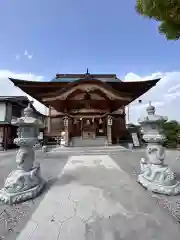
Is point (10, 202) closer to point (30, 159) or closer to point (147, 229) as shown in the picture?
point (30, 159)

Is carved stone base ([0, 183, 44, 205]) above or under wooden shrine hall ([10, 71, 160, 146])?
under

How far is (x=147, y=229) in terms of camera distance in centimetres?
202

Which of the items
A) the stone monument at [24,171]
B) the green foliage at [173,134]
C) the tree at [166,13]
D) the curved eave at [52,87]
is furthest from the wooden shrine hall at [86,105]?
the tree at [166,13]

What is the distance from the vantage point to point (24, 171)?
3199 millimetres

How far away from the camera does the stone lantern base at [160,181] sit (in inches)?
119

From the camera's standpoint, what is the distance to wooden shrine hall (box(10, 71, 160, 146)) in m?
11.7

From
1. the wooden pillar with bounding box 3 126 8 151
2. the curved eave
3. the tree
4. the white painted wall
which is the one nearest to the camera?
the tree

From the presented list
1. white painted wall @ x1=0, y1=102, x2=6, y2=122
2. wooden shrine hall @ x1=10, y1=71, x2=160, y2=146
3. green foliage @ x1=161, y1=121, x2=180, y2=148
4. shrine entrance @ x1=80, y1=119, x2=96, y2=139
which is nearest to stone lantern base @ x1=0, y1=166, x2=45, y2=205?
wooden shrine hall @ x1=10, y1=71, x2=160, y2=146

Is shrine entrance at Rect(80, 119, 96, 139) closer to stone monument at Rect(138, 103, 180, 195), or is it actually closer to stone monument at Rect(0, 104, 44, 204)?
stone monument at Rect(138, 103, 180, 195)

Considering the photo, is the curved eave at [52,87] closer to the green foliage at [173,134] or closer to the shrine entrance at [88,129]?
the shrine entrance at [88,129]

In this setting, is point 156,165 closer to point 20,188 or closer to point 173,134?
point 20,188

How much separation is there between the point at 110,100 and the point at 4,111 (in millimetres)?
12534

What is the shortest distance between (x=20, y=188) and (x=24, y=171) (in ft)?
1.19

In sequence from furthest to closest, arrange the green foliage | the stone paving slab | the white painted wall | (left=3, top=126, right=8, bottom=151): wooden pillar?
the white painted wall < (left=3, top=126, right=8, bottom=151): wooden pillar < the green foliage < the stone paving slab
